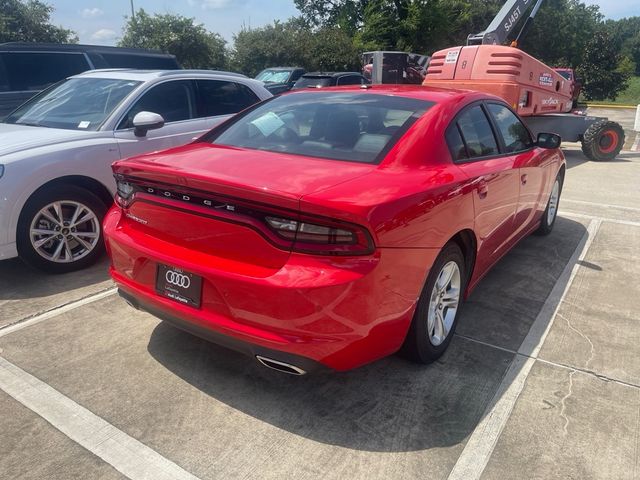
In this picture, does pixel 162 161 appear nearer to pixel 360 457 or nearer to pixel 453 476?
pixel 360 457

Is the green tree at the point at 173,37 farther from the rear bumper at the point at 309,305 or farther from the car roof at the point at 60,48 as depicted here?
the rear bumper at the point at 309,305

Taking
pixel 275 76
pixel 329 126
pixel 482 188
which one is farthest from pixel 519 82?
pixel 275 76

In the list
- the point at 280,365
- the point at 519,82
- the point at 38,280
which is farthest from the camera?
the point at 519,82

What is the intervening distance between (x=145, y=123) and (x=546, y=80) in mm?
9221

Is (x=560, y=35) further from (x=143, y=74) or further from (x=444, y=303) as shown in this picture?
(x=444, y=303)

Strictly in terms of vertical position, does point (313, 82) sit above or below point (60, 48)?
below

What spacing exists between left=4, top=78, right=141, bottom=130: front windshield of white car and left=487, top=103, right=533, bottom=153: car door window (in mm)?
3368

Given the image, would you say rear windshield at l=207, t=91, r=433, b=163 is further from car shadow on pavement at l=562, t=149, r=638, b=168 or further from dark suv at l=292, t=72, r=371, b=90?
dark suv at l=292, t=72, r=371, b=90

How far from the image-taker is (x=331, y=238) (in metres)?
2.31

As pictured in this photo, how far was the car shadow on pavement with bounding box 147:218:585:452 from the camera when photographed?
2539 millimetres

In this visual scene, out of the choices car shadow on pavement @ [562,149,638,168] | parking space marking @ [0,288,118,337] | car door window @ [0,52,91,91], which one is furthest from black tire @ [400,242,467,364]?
car shadow on pavement @ [562,149,638,168]

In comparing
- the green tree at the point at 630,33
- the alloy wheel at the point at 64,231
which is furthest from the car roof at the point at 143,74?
the green tree at the point at 630,33

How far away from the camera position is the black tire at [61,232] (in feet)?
13.4

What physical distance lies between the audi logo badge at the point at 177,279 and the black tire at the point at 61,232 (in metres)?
2.07
